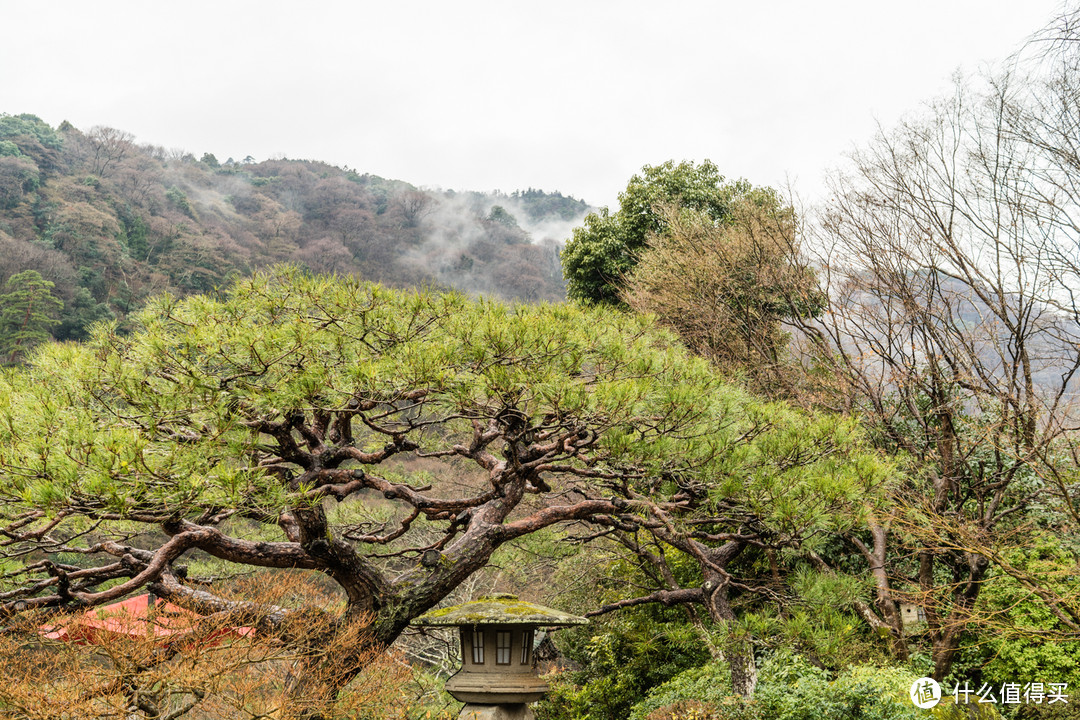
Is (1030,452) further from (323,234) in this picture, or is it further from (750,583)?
(323,234)

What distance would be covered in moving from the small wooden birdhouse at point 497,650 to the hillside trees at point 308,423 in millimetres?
828

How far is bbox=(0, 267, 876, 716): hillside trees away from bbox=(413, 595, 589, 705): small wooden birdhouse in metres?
0.83

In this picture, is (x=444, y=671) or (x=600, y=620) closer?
(x=600, y=620)

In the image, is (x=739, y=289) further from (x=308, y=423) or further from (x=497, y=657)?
(x=308, y=423)

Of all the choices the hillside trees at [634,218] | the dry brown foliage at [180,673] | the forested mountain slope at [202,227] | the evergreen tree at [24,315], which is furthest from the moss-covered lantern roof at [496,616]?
the evergreen tree at [24,315]

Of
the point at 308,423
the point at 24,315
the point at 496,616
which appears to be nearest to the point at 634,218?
the point at 496,616

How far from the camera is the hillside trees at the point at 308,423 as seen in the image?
2.41 meters

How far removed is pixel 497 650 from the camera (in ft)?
14.8

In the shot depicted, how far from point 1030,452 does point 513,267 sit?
74.5ft

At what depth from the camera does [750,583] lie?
5.87m

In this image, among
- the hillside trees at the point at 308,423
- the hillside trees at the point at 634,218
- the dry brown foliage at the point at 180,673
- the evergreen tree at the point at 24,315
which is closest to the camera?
the hillside trees at the point at 308,423

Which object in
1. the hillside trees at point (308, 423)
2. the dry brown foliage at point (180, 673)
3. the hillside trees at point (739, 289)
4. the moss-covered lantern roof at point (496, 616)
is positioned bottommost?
the moss-covered lantern roof at point (496, 616)

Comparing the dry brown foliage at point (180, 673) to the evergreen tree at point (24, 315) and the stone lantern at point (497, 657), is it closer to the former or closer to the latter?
the stone lantern at point (497, 657)

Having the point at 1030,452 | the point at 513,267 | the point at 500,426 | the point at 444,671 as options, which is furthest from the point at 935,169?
the point at 513,267
